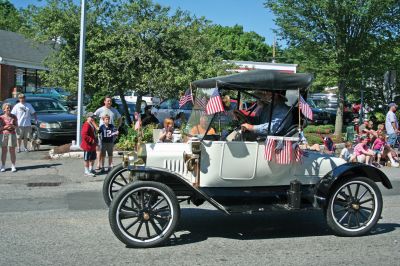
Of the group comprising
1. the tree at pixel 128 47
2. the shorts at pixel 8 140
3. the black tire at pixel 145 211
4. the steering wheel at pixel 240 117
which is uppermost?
the tree at pixel 128 47

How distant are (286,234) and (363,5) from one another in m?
13.5

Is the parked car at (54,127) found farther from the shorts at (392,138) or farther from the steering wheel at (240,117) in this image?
the steering wheel at (240,117)

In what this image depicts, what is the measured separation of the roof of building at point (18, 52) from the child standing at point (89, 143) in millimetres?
23879

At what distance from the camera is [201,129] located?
6.46 m

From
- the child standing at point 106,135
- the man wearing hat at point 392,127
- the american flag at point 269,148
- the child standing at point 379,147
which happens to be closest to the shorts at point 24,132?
the child standing at point 106,135

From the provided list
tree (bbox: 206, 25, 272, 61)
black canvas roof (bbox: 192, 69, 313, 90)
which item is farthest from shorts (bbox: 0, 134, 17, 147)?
tree (bbox: 206, 25, 272, 61)

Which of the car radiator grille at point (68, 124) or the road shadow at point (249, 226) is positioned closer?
the road shadow at point (249, 226)

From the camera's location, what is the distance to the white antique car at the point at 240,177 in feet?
19.2

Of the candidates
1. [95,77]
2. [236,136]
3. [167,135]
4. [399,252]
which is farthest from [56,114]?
[399,252]

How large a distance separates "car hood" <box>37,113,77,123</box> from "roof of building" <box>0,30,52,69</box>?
1798cm

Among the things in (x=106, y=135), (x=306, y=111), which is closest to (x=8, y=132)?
(x=106, y=135)

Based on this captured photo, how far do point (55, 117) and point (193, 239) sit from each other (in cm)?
1125

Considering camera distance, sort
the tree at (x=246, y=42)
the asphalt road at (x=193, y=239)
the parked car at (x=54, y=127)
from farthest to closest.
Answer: the tree at (x=246, y=42)
the parked car at (x=54, y=127)
the asphalt road at (x=193, y=239)

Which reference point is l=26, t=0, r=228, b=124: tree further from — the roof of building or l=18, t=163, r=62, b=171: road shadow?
the roof of building
